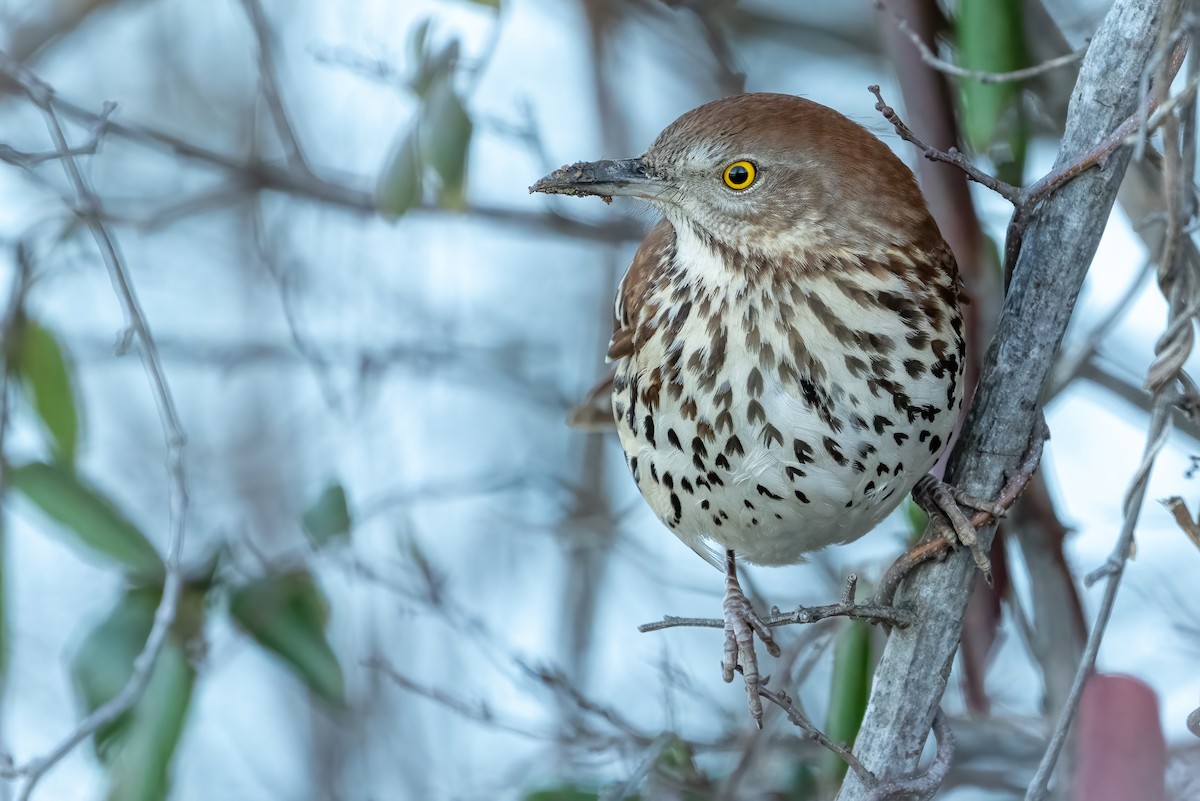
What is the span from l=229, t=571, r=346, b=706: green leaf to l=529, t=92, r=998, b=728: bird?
3.24 feet

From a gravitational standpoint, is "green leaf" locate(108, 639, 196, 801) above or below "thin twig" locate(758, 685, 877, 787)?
above

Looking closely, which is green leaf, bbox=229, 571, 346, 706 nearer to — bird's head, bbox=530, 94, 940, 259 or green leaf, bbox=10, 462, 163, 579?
green leaf, bbox=10, 462, 163, 579

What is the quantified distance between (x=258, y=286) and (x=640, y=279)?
2.66 metres

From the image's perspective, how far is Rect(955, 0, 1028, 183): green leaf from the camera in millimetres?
2627

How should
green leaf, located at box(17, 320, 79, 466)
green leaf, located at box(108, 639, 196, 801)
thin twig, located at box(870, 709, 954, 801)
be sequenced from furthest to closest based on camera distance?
green leaf, located at box(17, 320, 79, 466) < green leaf, located at box(108, 639, 196, 801) < thin twig, located at box(870, 709, 954, 801)

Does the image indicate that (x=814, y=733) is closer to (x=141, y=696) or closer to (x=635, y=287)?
(x=635, y=287)

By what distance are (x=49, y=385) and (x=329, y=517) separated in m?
0.73

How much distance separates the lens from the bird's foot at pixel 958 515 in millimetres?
2070

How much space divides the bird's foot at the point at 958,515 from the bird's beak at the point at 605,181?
0.74 meters

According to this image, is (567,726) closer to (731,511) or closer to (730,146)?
(731,511)

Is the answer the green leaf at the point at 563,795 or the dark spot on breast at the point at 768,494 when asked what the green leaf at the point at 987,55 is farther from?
the green leaf at the point at 563,795

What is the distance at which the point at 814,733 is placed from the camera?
6.30 feet

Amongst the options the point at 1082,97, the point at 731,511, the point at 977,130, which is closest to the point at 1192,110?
the point at 1082,97

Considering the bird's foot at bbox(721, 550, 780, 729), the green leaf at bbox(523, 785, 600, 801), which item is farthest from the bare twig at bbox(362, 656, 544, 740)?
the bird's foot at bbox(721, 550, 780, 729)
